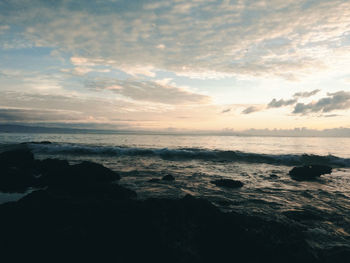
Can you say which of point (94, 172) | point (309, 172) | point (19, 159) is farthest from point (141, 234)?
point (19, 159)

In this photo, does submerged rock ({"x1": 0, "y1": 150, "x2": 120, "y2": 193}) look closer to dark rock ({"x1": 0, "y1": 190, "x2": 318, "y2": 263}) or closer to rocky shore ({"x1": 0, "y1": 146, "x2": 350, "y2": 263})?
rocky shore ({"x1": 0, "y1": 146, "x2": 350, "y2": 263})

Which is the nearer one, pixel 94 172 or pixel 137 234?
pixel 137 234

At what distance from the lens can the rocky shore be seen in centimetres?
501

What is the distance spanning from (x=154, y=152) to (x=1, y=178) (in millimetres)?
28126

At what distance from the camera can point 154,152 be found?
1566 inches

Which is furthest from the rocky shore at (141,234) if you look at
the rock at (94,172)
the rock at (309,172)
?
the rock at (309,172)

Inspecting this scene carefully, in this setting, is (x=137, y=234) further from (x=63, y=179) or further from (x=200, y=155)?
(x=200, y=155)

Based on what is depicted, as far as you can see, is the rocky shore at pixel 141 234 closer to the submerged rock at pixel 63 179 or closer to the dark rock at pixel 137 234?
the dark rock at pixel 137 234

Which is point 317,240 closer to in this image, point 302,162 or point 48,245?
point 48,245

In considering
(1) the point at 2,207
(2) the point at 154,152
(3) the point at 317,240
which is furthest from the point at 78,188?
(2) the point at 154,152

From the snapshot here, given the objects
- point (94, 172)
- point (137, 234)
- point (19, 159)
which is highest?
point (137, 234)

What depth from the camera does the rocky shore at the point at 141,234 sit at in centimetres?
501

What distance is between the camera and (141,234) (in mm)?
5617

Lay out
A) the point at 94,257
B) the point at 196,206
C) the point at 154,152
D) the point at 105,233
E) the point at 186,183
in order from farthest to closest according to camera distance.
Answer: the point at 154,152
the point at 186,183
the point at 196,206
the point at 105,233
the point at 94,257
